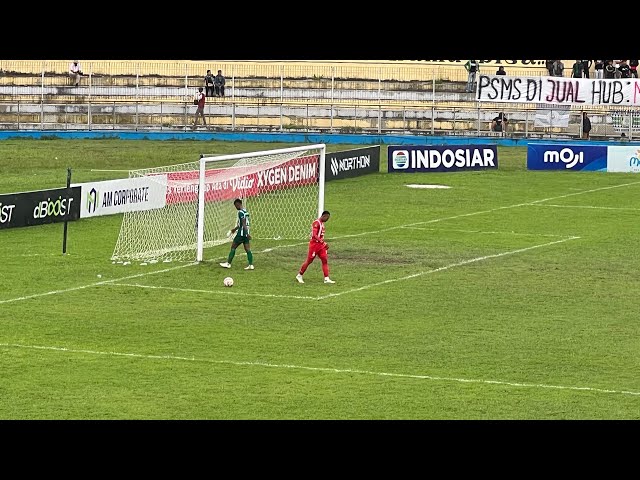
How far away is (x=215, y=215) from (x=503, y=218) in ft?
36.6

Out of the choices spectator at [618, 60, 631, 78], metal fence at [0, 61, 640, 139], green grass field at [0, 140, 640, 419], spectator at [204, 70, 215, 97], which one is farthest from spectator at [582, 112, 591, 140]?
green grass field at [0, 140, 640, 419]

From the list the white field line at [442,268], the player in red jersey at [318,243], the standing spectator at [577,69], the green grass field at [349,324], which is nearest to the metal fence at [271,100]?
the standing spectator at [577,69]

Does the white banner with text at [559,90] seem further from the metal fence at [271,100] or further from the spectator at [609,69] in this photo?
the spectator at [609,69]

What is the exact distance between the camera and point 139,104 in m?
70.6

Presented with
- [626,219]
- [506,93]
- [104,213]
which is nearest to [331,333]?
[104,213]

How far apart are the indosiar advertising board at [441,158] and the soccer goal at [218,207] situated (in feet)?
38.3

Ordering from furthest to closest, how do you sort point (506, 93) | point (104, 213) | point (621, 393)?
point (506, 93), point (104, 213), point (621, 393)

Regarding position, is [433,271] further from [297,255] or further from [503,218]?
[503,218]

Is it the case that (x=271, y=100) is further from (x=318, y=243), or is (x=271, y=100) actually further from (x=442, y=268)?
(x=318, y=243)

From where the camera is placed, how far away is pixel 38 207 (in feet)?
123

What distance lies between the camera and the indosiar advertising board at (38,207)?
1436 inches

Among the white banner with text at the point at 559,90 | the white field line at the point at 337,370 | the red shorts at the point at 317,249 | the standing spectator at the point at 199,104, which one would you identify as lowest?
the white field line at the point at 337,370

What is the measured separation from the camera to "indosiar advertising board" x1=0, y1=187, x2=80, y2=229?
36.5 metres

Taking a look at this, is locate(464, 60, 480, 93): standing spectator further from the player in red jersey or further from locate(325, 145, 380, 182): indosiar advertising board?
the player in red jersey
